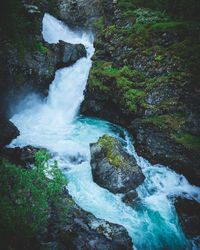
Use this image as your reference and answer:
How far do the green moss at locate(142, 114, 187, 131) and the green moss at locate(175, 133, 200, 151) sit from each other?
68 cm

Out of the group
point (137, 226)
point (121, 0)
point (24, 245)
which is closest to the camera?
point (24, 245)

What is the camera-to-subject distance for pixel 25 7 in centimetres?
1295

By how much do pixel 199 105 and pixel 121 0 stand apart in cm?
1664

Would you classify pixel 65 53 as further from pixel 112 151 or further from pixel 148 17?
pixel 112 151

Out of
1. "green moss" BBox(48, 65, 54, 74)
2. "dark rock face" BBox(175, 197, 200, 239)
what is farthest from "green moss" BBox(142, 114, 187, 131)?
"green moss" BBox(48, 65, 54, 74)

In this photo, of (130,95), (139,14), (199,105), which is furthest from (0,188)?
(139,14)

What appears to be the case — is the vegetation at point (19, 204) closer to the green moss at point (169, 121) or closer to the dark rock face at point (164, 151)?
the dark rock face at point (164, 151)

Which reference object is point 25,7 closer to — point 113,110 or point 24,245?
point 113,110

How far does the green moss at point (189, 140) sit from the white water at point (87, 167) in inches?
86.9

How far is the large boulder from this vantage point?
8.11m

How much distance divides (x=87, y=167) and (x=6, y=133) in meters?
6.07

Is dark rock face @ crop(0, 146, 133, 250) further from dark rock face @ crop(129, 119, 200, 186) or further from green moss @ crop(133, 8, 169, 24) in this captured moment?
green moss @ crop(133, 8, 169, 24)

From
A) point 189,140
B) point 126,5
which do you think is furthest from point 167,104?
point 126,5

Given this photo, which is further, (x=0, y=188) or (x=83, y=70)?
(x=83, y=70)
